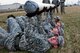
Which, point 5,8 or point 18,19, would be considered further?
point 5,8

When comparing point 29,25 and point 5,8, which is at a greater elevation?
point 29,25

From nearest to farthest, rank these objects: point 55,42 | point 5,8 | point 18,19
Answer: point 55,42 < point 18,19 < point 5,8

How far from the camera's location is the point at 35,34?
22.7 feet

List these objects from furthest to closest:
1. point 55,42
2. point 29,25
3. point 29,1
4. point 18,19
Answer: point 18,19, point 55,42, point 29,25, point 29,1

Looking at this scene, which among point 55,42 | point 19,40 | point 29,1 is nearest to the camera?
point 29,1

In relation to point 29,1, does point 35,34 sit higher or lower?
lower

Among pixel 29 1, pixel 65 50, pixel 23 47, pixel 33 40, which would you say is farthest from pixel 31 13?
pixel 65 50

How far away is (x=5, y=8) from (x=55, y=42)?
4616 centimetres

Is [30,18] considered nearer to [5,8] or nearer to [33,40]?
[33,40]

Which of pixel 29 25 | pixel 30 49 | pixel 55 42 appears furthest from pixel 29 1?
pixel 55 42

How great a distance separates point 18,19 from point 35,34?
2508 millimetres

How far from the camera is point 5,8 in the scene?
53.4 metres

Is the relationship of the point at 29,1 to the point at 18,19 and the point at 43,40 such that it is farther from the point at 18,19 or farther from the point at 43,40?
the point at 18,19

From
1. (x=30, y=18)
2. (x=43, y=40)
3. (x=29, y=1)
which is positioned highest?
(x=29, y=1)
